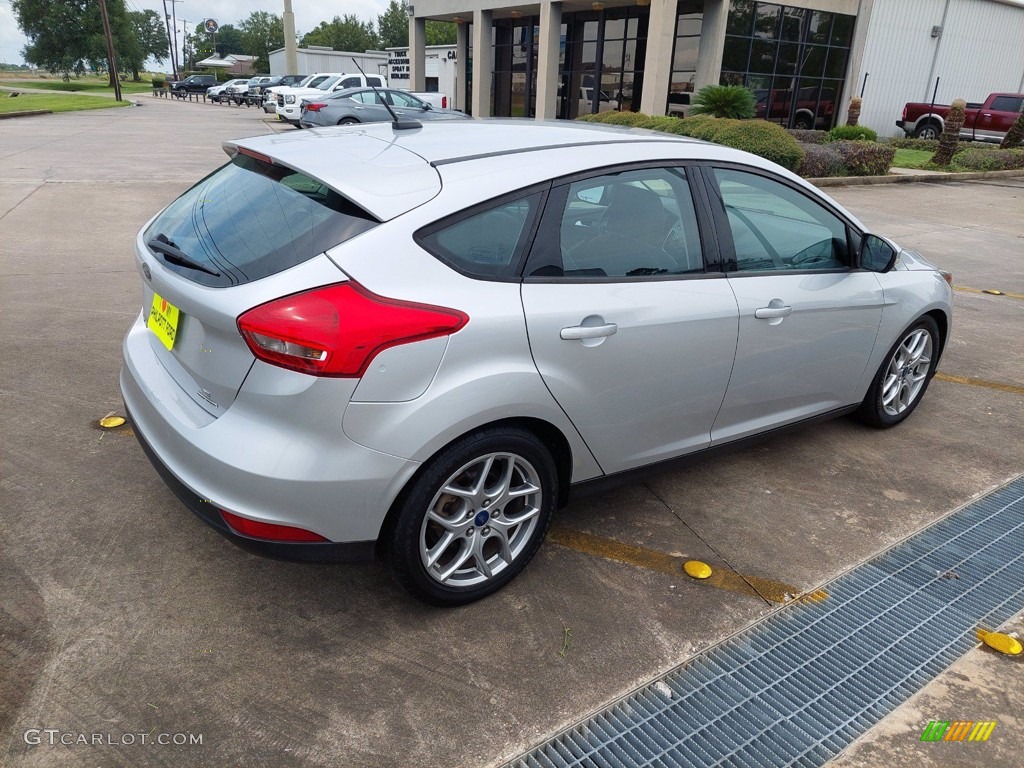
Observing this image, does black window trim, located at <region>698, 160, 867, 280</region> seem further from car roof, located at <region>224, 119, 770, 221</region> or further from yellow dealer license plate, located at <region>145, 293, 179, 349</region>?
yellow dealer license plate, located at <region>145, 293, 179, 349</region>

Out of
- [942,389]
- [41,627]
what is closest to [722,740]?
[41,627]

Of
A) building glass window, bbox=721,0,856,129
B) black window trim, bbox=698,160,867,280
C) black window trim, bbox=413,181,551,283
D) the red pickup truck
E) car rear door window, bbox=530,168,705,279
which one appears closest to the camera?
black window trim, bbox=413,181,551,283

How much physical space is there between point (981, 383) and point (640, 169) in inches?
140

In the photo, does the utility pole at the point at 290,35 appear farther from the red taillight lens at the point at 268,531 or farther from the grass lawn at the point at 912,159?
the red taillight lens at the point at 268,531

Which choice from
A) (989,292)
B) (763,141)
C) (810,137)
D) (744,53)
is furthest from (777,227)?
(744,53)

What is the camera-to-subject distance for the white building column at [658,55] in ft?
71.3

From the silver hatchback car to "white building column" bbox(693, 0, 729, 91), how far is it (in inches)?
858

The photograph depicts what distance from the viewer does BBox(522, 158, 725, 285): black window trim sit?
2713 millimetres

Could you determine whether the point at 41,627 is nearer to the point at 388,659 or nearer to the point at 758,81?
the point at 388,659

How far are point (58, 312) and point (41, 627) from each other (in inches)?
149

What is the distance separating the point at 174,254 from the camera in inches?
107

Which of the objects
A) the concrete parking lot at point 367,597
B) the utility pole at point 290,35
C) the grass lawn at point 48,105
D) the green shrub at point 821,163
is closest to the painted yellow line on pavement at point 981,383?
the concrete parking lot at point 367,597

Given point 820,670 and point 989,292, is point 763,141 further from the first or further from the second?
point 820,670

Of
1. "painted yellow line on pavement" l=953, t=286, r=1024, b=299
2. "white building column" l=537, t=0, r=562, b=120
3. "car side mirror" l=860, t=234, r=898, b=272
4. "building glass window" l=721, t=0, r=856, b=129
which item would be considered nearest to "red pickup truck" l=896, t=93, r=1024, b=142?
"building glass window" l=721, t=0, r=856, b=129
